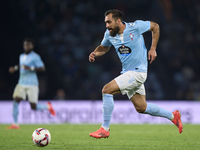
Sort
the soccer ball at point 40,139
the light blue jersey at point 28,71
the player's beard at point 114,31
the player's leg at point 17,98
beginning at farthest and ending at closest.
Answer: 1. the light blue jersey at point 28,71
2. the player's leg at point 17,98
3. the player's beard at point 114,31
4. the soccer ball at point 40,139

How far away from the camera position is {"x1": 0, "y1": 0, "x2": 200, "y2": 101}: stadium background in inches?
560

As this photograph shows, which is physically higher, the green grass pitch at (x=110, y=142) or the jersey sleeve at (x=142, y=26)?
the jersey sleeve at (x=142, y=26)

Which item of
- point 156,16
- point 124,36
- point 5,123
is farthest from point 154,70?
point 124,36

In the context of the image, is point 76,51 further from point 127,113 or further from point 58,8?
point 127,113

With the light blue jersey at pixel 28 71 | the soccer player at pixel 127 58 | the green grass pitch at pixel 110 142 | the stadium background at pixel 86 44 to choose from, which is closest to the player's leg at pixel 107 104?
the soccer player at pixel 127 58

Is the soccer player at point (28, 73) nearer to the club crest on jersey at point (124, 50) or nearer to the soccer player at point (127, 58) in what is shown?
the soccer player at point (127, 58)

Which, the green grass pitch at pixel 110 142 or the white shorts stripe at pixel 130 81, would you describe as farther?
the white shorts stripe at pixel 130 81

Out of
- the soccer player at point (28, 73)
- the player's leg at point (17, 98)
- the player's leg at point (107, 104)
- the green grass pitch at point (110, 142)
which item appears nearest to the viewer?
the green grass pitch at point (110, 142)

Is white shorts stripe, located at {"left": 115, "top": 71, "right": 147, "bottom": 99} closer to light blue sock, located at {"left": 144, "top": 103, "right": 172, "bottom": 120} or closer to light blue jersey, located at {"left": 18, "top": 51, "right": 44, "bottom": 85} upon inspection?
light blue sock, located at {"left": 144, "top": 103, "right": 172, "bottom": 120}

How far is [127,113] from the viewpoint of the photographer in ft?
42.2

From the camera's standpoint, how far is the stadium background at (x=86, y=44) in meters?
14.2

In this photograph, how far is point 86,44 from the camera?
54.5 feet

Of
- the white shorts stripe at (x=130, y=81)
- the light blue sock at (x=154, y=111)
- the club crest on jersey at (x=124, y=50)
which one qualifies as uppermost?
the club crest on jersey at (x=124, y=50)

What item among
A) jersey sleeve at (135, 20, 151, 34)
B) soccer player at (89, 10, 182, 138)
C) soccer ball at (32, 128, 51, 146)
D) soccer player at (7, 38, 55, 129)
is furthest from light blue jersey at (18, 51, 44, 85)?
soccer ball at (32, 128, 51, 146)
